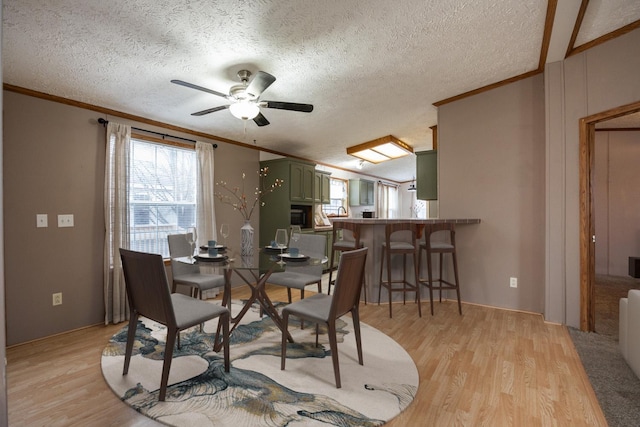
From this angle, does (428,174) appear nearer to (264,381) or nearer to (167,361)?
(264,381)

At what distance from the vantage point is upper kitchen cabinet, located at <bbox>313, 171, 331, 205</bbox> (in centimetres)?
591

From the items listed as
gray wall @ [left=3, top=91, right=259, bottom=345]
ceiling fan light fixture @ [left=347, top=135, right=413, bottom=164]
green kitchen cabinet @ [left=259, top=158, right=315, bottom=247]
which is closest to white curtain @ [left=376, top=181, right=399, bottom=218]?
ceiling fan light fixture @ [left=347, top=135, right=413, bottom=164]

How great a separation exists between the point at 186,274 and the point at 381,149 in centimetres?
431

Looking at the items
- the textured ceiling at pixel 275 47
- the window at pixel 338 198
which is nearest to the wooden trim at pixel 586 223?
the textured ceiling at pixel 275 47

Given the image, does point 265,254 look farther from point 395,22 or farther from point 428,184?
point 428,184

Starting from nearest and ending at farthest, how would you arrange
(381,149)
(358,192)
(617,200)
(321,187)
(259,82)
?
(259,82)
(617,200)
(321,187)
(381,149)
(358,192)

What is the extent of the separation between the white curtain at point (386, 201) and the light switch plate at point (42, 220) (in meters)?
7.30

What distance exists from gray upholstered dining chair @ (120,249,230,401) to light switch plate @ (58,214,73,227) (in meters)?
1.44

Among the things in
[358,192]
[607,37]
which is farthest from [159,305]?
[358,192]

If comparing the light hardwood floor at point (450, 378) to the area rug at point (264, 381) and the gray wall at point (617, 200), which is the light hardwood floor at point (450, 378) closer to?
the area rug at point (264, 381)

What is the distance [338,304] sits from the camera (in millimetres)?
2117

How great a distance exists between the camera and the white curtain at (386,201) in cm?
927

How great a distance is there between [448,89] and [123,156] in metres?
3.70

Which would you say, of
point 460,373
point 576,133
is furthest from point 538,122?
point 460,373
